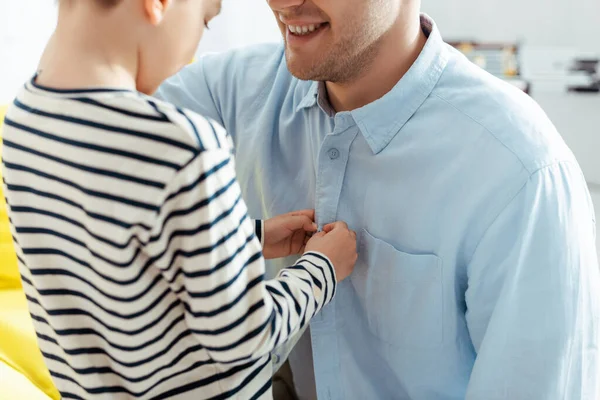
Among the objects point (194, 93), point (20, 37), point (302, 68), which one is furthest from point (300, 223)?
point (20, 37)

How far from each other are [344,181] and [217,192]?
1.32 ft

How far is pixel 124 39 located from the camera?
68 cm

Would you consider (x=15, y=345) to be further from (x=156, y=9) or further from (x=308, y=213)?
(x=156, y=9)

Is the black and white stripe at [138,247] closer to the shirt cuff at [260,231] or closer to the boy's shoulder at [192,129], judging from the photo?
the boy's shoulder at [192,129]

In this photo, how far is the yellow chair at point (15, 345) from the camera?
3.89ft

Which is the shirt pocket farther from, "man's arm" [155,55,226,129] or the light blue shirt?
"man's arm" [155,55,226,129]

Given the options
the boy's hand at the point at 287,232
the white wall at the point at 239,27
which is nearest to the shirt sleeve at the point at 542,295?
the boy's hand at the point at 287,232

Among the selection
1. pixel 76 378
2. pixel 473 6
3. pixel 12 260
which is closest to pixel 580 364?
pixel 76 378

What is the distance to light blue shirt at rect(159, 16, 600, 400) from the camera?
2.84ft

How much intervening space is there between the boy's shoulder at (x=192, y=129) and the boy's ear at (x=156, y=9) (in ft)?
0.28

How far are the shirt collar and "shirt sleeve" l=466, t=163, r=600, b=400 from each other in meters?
0.21

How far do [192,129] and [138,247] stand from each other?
13cm

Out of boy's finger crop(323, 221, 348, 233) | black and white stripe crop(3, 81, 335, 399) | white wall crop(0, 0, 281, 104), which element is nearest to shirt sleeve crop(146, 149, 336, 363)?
black and white stripe crop(3, 81, 335, 399)

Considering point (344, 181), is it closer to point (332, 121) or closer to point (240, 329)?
point (332, 121)
